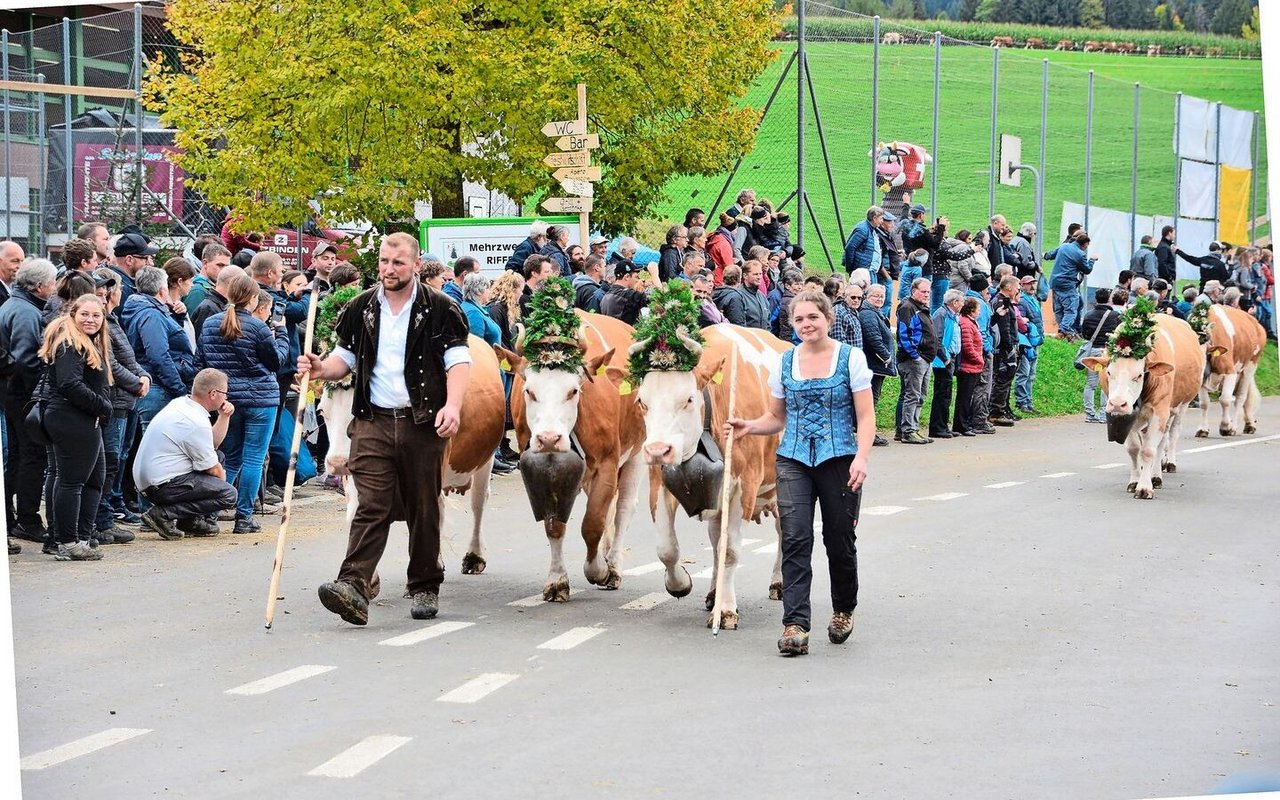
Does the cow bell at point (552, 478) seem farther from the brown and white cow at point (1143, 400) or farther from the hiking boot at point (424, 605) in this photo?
the brown and white cow at point (1143, 400)

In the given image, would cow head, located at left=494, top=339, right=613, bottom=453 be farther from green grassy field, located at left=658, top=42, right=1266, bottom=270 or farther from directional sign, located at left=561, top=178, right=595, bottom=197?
green grassy field, located at left=658, top=42, right=1266, bottom=270

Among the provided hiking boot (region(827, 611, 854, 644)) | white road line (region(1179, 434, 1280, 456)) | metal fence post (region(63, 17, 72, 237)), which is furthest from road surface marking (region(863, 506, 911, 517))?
metal fence post (region(63, 17, 72, 237))

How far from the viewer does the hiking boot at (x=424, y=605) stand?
10.6m

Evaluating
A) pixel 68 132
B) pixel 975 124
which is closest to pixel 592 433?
pixel 68 132

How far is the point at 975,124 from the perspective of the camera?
3675 centimetres

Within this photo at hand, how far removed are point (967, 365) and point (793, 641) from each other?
15.2 metres

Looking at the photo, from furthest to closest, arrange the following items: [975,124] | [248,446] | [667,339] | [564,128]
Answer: [975,124] → [564,128] → [248,446] → [667,339]

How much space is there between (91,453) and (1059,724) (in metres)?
7.89

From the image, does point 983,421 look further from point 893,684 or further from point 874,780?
point 874,780

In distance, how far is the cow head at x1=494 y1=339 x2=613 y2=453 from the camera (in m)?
10.8

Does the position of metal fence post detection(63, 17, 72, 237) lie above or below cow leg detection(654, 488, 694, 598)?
above

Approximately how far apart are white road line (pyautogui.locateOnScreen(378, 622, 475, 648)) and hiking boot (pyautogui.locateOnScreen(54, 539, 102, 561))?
12.2 ft

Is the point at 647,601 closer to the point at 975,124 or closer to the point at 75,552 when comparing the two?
the point at 75,552

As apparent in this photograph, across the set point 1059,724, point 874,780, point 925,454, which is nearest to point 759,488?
point 1059,724
